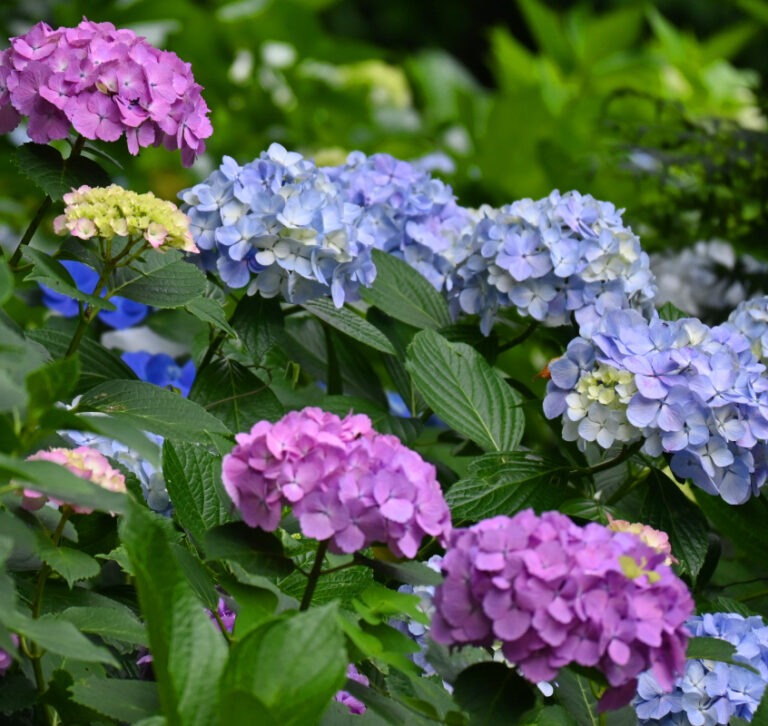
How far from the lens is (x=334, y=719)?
824mm

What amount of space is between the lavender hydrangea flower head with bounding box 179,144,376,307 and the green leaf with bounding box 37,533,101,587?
1.36ft

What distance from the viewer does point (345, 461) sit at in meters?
0.76

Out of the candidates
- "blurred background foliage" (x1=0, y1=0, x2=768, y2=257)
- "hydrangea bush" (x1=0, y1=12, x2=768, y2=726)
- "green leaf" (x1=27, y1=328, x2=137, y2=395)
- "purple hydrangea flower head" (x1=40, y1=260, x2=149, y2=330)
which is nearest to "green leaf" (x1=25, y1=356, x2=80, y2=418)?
"hydrangea bush" (x1=0, y1=12, x2=768, y2=726)

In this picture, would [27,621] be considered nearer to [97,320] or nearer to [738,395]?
[738,395]

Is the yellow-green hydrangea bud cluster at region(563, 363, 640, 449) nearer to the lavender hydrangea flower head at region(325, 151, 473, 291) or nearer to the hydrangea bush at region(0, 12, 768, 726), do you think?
the hydrangea bush at region(0, 12, 768, 726)

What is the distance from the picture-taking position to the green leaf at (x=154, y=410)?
95cm

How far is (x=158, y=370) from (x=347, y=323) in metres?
0.36

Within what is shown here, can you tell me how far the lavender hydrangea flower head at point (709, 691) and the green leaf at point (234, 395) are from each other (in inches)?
17.8

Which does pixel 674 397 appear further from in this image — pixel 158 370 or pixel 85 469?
pixel 158 370

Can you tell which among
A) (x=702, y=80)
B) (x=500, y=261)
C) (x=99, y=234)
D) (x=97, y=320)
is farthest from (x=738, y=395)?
(x=702, y=80)

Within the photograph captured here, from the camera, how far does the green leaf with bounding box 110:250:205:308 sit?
1.05 meters

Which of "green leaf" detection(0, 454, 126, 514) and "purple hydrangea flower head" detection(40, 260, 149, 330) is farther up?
"green leaf" detection(0, 454, 126, 514)

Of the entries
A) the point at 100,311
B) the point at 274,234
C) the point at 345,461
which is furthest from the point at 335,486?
the point at 100,311

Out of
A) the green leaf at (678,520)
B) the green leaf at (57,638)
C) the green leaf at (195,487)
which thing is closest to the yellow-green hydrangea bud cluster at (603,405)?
the green leaf at (678,520)
